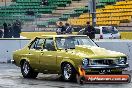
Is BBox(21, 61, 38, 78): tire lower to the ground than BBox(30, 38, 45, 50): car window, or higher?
lower

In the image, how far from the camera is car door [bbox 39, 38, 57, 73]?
54.1 ft

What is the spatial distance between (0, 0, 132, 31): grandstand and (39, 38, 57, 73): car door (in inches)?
937

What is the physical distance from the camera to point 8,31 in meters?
34.4

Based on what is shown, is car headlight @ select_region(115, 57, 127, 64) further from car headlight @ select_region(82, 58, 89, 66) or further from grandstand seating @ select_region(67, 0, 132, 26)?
grandstand seating @ select_region(67, 0, 132, 26)

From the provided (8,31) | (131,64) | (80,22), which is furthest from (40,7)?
(131,64)

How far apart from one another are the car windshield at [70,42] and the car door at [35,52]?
0.75 metres

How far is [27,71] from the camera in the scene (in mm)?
17734

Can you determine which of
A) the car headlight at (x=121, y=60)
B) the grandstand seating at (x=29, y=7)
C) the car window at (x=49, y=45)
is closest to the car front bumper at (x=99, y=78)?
the car headlight at (x=121, y=60)

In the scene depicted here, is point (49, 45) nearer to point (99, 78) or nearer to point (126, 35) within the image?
point (99, 78)

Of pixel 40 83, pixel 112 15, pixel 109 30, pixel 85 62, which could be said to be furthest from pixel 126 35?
pixel 85 62

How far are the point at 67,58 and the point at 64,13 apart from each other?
32263 millimetres

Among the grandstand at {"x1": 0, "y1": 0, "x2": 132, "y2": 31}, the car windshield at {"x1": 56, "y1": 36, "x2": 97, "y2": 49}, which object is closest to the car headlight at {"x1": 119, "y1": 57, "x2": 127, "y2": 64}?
the car windshield at {"x1": 56, "y1": 36, "x2": 97, "y2": 49}

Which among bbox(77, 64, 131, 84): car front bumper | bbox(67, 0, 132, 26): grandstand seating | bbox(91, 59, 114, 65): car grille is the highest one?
bbox(67, 0, 132, 26): grandstand seating

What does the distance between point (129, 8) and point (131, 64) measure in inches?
924
